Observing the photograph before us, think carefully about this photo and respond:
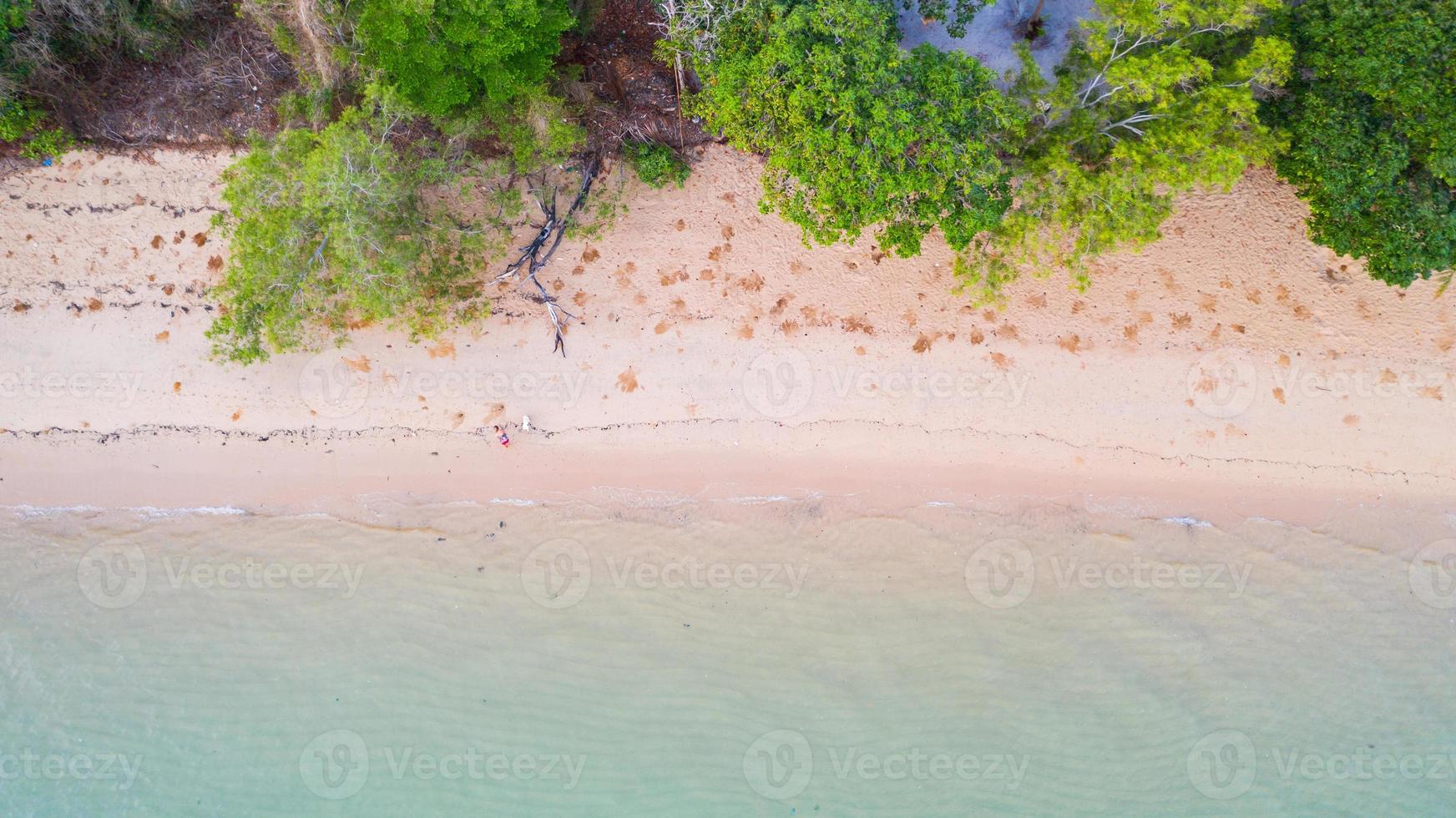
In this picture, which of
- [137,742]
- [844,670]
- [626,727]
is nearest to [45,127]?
[137,742]

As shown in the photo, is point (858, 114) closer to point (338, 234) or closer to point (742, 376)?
point (742, 376)

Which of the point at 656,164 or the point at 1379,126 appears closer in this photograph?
the point at 1379,126

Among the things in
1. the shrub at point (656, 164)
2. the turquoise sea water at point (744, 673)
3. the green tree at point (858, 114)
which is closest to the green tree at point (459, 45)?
the shrub at point (656, 164)

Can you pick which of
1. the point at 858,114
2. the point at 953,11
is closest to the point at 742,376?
the point at 858,114

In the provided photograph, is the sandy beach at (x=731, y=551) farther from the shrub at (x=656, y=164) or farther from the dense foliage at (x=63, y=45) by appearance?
the dense foliage at (x=63, y=45)

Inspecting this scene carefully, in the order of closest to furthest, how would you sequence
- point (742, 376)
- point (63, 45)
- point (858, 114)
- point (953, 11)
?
point (858, 114)
point (63, 45)
point (953, 11)
point (742, 376)

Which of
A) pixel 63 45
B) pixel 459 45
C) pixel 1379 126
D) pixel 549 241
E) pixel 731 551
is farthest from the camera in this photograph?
pixel 731 551

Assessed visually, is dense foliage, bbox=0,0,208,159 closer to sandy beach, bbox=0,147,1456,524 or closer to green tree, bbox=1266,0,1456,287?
sandy beach, bbox=0,147,1456,524
